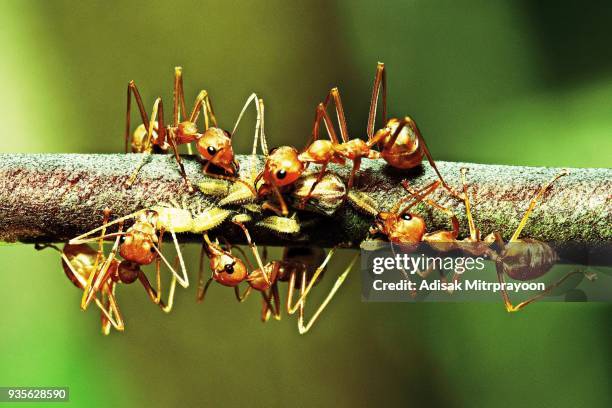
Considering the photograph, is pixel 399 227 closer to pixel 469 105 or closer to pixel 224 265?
pixel 224 265

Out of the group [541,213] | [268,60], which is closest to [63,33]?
[268,60]

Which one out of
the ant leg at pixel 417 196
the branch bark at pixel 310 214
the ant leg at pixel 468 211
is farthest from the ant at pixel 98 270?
the ant leg at pixel 468 211

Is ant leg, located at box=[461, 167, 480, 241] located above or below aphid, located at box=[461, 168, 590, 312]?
above

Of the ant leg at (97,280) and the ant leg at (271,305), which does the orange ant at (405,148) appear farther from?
the ant leg at (97,280)

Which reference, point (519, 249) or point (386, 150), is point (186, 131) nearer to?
point (386, 150)

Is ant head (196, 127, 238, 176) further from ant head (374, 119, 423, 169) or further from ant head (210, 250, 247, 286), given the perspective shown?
ant head (374, 119, 423, 169)

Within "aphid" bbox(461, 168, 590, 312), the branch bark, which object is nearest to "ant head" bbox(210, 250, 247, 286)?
the branch bark
